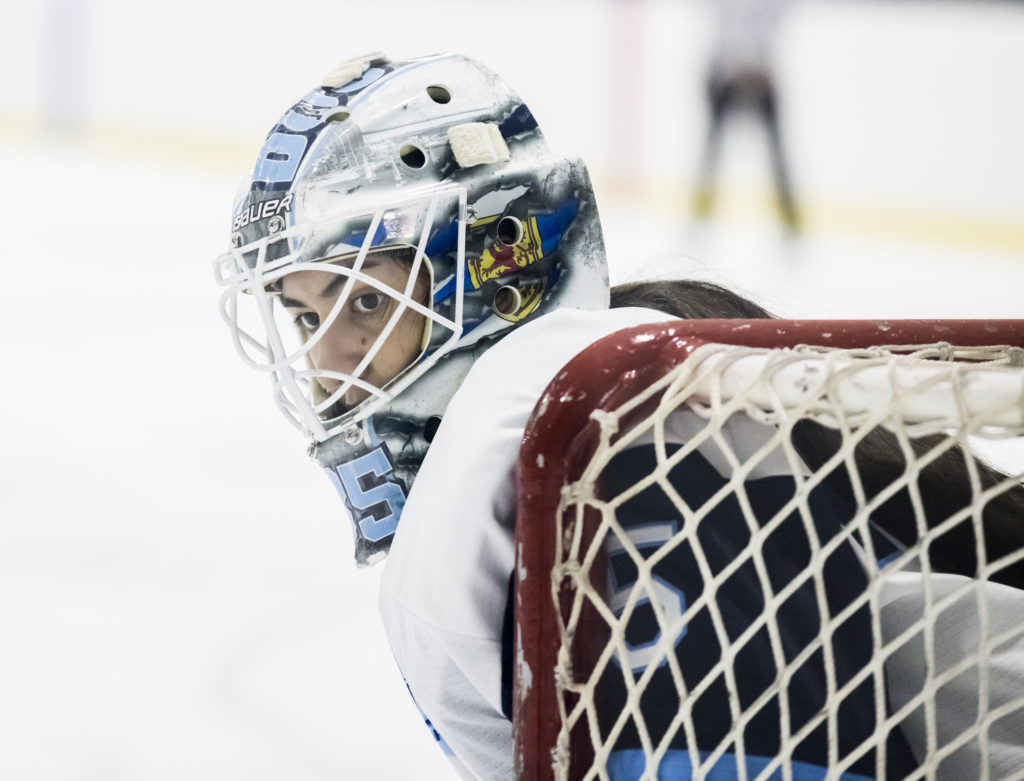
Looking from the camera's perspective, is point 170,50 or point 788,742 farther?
point 170,50

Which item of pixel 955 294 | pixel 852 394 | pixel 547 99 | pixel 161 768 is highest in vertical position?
pixel 852 394

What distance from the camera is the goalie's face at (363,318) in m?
1.19

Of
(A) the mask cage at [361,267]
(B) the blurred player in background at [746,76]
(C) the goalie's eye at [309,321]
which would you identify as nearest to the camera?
(A) the mask cage at [361,267]

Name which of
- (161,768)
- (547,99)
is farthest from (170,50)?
(161,768)

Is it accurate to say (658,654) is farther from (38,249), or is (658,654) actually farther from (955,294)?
(38,249)

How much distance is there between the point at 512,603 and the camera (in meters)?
0.85

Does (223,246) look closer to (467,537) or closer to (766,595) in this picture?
(467,537)

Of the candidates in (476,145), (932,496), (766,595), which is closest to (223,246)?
(476,145)

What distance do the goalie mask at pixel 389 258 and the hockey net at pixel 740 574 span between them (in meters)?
0.42

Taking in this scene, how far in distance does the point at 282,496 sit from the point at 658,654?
1855mm

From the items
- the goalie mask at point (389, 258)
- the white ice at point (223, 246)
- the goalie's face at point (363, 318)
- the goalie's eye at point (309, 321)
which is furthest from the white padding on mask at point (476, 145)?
the white ice at point (223, 246)

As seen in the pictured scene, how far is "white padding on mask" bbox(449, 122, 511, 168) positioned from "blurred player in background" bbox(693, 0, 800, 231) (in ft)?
11.0

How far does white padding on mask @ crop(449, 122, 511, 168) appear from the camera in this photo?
1.24 meters

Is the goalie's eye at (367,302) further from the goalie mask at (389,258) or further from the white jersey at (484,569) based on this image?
the white jersey at (484,569)
